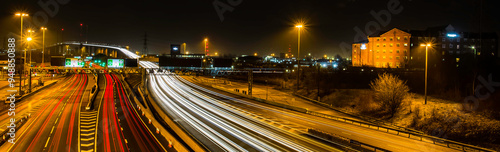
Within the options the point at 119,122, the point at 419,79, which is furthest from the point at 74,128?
the point at 419,79

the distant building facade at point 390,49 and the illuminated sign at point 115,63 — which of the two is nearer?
the illuminated sign at point 115,63

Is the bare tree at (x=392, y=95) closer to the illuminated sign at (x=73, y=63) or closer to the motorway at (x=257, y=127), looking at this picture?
the motorway at (x=257, y=127)

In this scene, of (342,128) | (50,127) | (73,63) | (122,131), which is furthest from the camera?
(73,63)

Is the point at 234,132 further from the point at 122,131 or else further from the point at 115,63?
the point at 115,63

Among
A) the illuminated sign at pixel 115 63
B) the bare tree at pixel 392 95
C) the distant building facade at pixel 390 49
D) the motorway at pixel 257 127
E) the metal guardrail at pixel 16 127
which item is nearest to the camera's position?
the motorway at pixel 257 127

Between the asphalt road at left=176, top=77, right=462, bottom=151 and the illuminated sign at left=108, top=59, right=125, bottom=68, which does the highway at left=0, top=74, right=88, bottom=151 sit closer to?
the illuminated sign at left=108, top=59, right=125, bottom=68

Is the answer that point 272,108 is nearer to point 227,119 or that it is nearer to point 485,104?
point 227,119

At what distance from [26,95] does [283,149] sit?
112 feet

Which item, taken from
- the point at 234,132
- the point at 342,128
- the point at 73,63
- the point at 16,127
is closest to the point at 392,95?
the point at 342,128

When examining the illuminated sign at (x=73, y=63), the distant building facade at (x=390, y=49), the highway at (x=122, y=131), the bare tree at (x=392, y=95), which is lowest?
the highway at (x=122, y=131)

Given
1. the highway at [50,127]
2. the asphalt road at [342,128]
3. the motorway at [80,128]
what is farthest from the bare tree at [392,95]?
the highway at [50,127]

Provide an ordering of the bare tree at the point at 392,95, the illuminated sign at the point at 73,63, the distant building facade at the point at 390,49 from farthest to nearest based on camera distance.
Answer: the distant building facade at the point at 390,49, the illuminated sign at the point at 73,63, the bare tree at the point at 392,95

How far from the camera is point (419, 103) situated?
28.0 meters

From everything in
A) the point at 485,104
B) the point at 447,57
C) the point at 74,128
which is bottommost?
the point at 74,128
